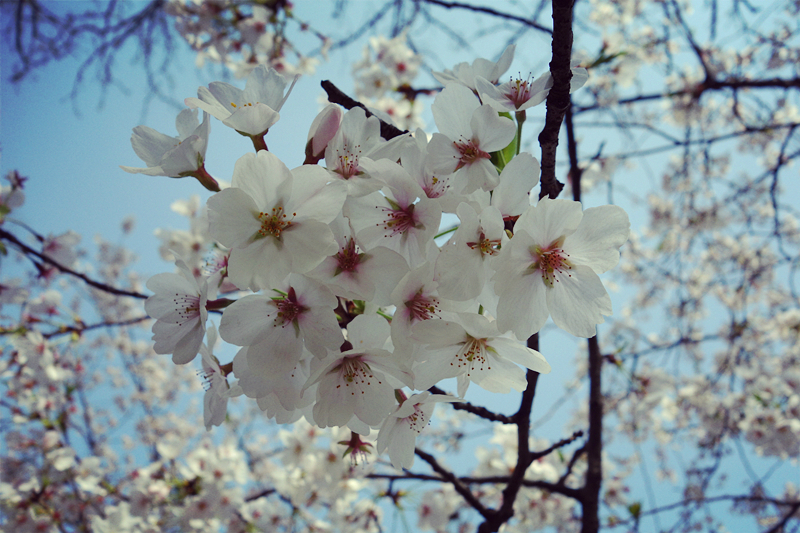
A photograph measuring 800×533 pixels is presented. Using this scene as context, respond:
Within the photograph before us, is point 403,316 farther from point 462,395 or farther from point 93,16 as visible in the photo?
point 93,16

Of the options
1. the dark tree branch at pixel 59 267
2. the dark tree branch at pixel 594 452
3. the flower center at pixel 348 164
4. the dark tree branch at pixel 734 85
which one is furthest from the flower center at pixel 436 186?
the dark tree branch at pixel 734 85

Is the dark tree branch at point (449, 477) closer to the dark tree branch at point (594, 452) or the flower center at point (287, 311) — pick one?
the dark tree branch at point (594, 452)

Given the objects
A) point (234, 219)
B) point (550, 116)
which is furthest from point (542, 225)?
point (234, 219)

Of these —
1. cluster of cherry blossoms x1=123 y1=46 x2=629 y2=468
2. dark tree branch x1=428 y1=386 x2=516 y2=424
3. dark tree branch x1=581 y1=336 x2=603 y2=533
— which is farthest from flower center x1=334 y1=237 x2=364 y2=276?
dark tree branch x1=581 y1=336 x2=603 y2=533

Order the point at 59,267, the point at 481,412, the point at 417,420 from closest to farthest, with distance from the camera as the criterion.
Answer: the point at 417,420 → the point at 481,412 → the point at 59,267

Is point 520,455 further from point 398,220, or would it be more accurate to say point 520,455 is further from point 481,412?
point 398,220

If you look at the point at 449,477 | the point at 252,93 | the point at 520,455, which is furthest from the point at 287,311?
the point at 449,477

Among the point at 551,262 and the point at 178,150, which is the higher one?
the point at 178,150
